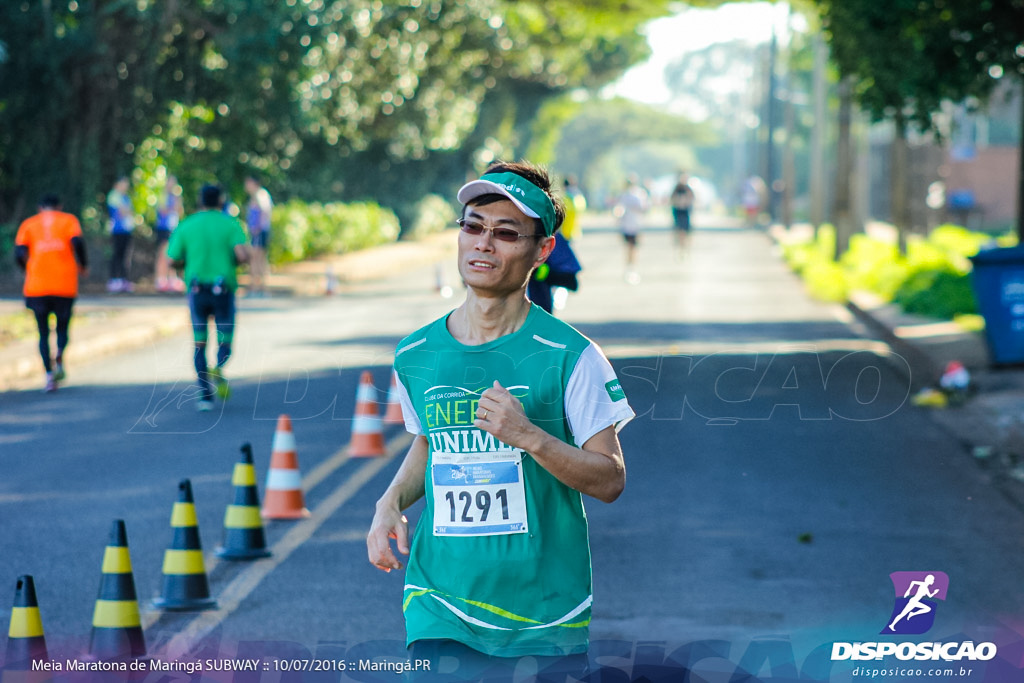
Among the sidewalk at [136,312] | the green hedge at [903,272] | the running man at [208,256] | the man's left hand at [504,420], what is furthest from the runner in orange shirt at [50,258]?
the man's left hand at [504,420]

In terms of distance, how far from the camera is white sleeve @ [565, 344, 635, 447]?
3668mm

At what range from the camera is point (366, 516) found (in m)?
9.34

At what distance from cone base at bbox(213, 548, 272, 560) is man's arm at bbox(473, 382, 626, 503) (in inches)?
189

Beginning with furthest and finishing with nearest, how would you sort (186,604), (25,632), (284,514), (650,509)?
(650,509) → (284,514) → (186,604) → (25,632)

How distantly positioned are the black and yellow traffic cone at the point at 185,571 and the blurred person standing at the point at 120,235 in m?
18.8

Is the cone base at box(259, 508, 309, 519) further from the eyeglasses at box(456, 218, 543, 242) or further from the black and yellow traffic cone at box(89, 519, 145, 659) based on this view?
the eyeglasses at box(456, 218, 543, 242)

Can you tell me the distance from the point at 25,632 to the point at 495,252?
282 centimetres

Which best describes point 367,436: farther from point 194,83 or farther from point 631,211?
point 631,211

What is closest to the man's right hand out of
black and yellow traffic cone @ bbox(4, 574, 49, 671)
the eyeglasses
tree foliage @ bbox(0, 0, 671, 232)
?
the eyeglasses

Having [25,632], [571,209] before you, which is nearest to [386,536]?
[25,632]

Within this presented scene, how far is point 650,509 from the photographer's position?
31.8 feet

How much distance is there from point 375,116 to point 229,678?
3698cm

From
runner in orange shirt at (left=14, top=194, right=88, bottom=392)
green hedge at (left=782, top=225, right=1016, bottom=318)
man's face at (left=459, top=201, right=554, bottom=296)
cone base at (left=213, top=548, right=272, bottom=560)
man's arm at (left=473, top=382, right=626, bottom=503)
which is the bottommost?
green hedge at (left=782, top=225, right=1016, bottom=318)

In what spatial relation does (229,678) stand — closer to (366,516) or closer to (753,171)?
(366,516)
